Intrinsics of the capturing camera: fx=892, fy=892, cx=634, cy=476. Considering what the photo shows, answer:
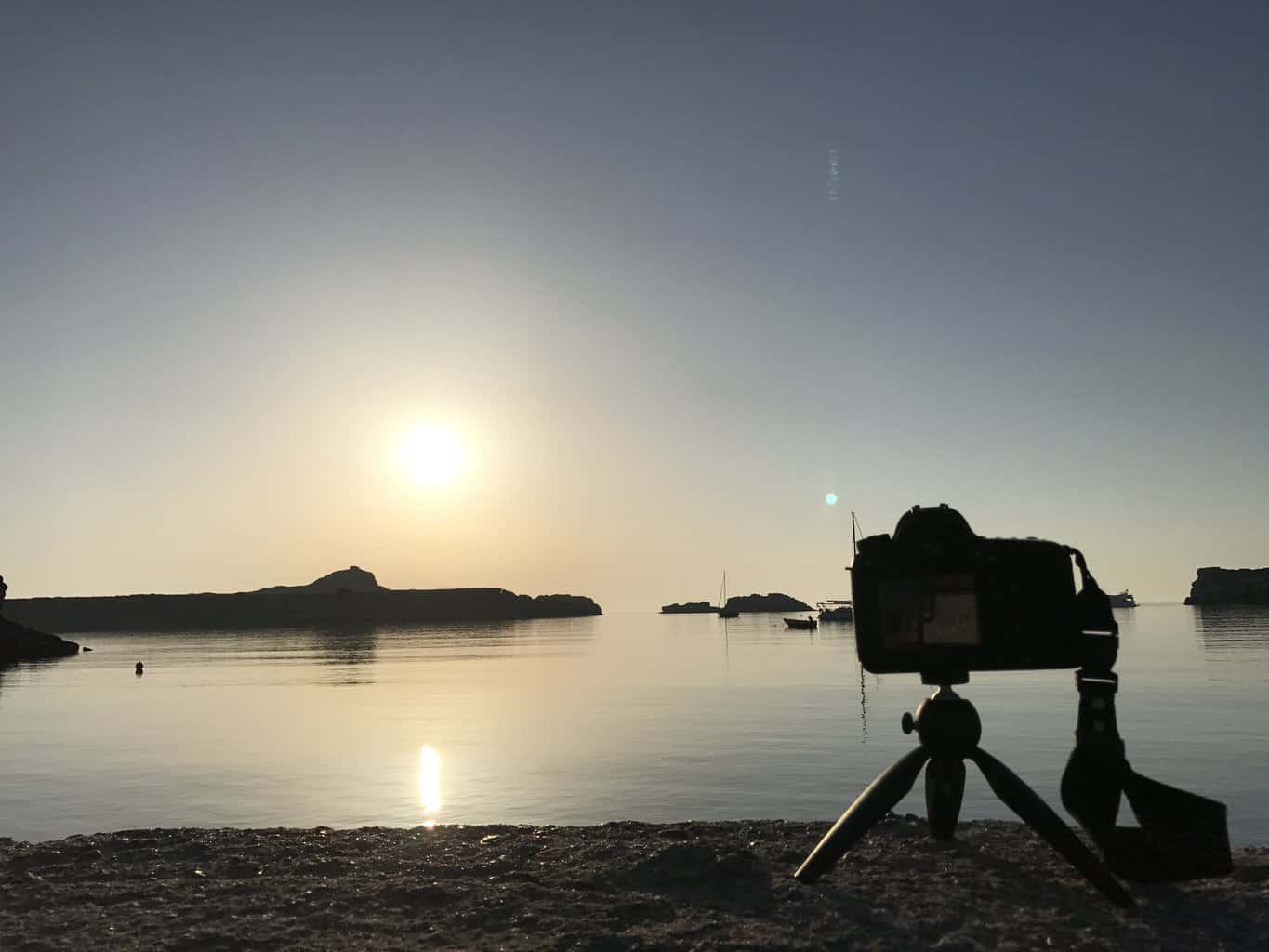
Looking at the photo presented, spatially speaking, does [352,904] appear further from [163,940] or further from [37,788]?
[37,788]

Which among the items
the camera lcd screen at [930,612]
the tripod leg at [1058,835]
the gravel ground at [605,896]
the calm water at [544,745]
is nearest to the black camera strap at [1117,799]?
the tripod leg at [1058,835]

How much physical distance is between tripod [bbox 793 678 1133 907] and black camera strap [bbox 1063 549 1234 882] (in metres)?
0.19

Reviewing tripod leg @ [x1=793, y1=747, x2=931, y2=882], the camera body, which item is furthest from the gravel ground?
the camera body

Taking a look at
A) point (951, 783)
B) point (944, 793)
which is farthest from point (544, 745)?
point (951, 783)

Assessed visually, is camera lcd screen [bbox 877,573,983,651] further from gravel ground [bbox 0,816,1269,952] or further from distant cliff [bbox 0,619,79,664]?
distant cliff [bbox 0,619,79,664]

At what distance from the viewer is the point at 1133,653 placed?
7312cm

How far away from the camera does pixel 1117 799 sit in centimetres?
525

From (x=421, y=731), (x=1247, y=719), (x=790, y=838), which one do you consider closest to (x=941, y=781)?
(x=790, y=838)

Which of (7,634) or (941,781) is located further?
(7,634)

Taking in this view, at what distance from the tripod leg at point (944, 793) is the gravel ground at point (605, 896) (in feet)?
1.22

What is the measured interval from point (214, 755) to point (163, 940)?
19.8m

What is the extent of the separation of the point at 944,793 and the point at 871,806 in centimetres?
78

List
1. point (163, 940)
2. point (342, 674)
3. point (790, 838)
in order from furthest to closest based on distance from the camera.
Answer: point (342, 674), point (790, 838), point (163, 940)

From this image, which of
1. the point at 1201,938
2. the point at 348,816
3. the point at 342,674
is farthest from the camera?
the point at 342,674
